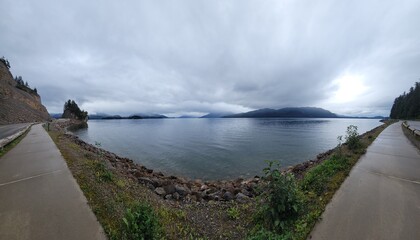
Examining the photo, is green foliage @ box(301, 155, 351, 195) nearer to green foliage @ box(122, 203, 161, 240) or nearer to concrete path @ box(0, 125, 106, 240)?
green foliage @ box(122, 203, 161, 240)

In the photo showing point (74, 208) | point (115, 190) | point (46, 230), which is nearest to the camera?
point (46, 230)

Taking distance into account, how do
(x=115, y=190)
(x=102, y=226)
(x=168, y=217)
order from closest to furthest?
(x=102, y=226), (x=168, y=217), (x=115, y=190)

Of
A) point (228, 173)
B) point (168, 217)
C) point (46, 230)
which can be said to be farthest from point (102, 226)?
point (228, 173)

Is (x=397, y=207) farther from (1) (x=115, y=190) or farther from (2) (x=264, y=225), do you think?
(1) (x=115, y=190)

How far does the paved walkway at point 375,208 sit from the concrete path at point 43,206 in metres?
5.64

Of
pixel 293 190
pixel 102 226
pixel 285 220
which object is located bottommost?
pixel 285 220

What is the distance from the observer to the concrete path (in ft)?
13.6

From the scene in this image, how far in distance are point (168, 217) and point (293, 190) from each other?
4066 mm

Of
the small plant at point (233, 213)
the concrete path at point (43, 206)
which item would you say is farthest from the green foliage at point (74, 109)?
the small plant at point (233, 213)

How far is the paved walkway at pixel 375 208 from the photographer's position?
4.32 metres

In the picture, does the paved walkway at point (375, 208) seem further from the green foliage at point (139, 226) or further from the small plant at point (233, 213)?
the green foliage at point (139, 226)

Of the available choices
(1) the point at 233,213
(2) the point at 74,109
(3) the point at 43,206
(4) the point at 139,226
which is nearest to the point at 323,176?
(1) the point at 233,213

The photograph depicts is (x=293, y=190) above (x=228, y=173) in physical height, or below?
above

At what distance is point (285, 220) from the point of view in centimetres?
534
